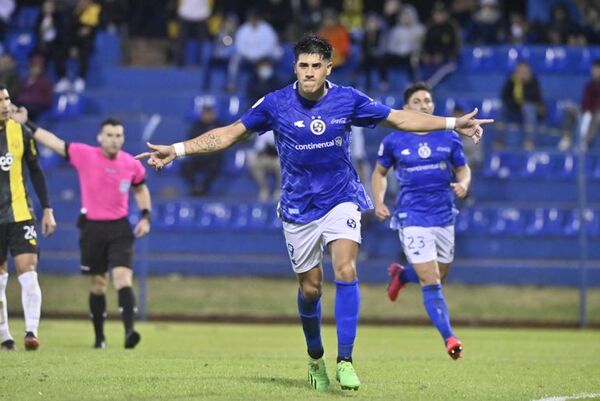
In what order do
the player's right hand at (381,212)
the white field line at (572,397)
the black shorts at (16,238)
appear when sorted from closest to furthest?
the white field line at (572,397) < the black shorts at (16,238) < the player's right hand at (381,212)

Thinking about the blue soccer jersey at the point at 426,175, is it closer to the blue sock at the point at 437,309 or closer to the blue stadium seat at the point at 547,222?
the blue sock at the point at 437,309

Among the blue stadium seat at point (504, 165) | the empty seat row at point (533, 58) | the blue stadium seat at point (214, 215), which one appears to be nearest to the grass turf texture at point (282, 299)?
the blue stadium seat at point (214, 215)

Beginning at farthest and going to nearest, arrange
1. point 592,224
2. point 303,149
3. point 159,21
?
point 159,21
point 592,224
point 303,149

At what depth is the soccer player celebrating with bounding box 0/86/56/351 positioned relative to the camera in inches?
518

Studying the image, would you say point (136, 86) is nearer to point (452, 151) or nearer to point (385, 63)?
point (385, 63)

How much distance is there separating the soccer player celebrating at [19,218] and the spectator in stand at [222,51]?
13.2 metres

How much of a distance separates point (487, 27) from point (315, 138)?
17.7 metres

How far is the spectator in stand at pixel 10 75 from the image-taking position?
969 inches

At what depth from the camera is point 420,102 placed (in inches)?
537

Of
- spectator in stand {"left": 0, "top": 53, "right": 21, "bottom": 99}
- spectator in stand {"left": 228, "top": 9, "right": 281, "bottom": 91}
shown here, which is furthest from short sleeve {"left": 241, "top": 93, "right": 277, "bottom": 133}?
spectator in stand {"left": 228, "top": 9, "right": 281, "bottom": 91}

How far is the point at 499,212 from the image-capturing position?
73.7 feet

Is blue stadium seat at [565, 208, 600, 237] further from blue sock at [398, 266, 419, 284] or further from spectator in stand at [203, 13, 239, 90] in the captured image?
spectator in stand at [203, 13, 239, 90]

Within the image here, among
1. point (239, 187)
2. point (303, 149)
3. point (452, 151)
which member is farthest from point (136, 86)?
point (303, 149)

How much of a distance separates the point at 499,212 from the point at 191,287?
5482 millimetres
